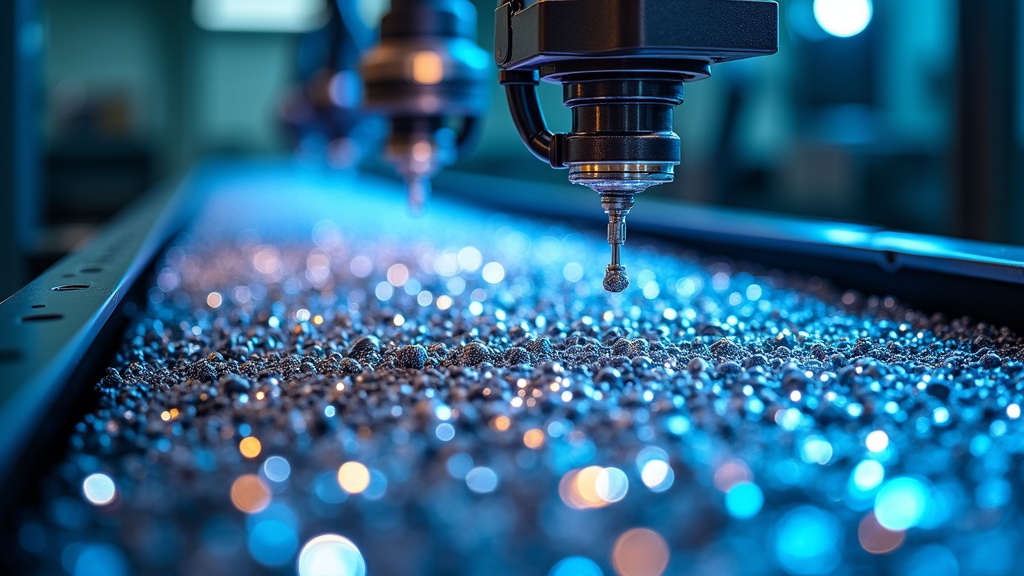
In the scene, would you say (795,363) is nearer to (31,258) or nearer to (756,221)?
(756,221)

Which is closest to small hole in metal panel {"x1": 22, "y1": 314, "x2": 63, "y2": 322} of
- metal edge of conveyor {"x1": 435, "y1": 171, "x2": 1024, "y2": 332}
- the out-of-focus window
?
metal edge of conveyor {"x1": 435, "y1": 171, "x2": 1024, "y2": 332}

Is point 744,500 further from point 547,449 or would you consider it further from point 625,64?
point 625,64

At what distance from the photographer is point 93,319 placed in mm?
549

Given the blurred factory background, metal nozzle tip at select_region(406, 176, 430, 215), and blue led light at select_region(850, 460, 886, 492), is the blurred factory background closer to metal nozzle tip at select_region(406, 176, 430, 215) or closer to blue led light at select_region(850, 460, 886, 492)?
metal nozzle tip at select_region(406, 176, 430, 215)

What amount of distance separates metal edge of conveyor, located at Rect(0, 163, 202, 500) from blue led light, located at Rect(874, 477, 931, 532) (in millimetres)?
327

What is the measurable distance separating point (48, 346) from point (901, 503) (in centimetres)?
40

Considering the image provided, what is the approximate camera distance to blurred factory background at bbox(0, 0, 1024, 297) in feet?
7.86

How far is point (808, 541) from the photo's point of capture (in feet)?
1.11

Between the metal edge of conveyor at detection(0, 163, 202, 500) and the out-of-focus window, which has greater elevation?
the out-of-focus window

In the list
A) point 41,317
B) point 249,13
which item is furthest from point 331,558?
point 249,13

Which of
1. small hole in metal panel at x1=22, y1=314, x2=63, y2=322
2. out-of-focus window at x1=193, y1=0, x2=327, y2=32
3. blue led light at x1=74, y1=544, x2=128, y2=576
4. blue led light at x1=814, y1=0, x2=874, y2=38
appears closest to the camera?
blue led light at x1=74, y1=544, x2=128, y2=576

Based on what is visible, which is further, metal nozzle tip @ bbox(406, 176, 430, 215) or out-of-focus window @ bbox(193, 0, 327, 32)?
out-of-focus window @ bbox(193, 0, 327, 32)

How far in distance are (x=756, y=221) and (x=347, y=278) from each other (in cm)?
57

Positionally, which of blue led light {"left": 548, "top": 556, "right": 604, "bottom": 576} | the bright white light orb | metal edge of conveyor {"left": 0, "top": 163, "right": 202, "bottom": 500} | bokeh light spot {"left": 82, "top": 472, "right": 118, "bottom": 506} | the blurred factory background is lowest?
blue led light {"left": 548, "top": 556, "right": 604, "bottom": 576}
